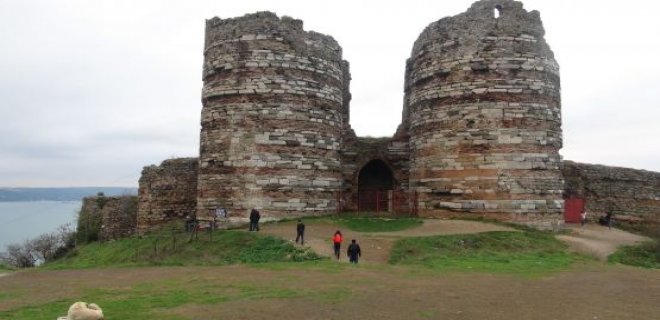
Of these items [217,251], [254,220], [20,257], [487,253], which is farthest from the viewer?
[20,257]

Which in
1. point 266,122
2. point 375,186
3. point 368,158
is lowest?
point 375,186

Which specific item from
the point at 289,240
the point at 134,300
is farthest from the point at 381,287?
the point at 289,240

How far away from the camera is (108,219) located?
33094 millimetres

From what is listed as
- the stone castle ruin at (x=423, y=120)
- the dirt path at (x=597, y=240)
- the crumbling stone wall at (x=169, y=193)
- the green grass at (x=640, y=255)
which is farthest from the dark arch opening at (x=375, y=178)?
the green grass at (x=640, y=255)

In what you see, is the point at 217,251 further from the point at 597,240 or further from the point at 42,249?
the point at 42,249

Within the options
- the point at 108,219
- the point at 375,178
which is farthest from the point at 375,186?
the point at 108,219

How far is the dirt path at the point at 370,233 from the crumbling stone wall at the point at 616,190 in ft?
37.8

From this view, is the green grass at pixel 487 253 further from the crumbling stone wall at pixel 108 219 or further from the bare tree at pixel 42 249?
the bare tree at pixel 42 249

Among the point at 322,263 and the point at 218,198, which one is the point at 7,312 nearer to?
the point at 322,263

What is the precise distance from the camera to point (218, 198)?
78.8 ft

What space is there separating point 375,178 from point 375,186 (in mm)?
426

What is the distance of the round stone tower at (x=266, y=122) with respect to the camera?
2373cm

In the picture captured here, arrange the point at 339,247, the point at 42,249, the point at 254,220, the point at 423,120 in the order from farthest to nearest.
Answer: the point at 42,249 < the point at 423,120 < the point at 254,220 < the point at 339,247

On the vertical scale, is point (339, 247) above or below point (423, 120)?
below
